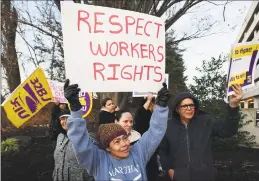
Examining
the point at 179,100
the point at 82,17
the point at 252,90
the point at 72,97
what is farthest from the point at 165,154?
the point at 252,90

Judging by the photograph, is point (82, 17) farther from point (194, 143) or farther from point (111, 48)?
point (194, 143)

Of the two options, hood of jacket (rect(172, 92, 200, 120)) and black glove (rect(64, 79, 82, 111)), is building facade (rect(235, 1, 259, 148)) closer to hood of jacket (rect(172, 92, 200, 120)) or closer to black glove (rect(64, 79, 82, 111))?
hood of jacket (rect(172, 92, 200, 120))

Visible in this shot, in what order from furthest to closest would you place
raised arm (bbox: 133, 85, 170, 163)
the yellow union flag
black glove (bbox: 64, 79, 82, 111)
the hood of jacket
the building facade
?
1. the building facade
2. the yellow union flag
3. the hood of jacket
4. raised arm (bbox: 133, 85, 170, 163)
5. black glove (bbox: 64, 79, 82, 111)

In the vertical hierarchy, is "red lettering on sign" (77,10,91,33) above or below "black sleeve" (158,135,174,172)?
above

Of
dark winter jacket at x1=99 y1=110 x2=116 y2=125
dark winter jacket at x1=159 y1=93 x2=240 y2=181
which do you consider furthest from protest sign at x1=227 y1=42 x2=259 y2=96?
dark winter jacket at x1=99 y1=110 x2=116 y2=125

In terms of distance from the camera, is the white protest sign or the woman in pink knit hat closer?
the woman in pink knit hat

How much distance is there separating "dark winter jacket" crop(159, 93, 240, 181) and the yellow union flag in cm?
205

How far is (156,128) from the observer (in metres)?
2.49

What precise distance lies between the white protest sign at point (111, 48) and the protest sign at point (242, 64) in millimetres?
578

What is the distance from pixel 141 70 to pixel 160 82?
187 mm

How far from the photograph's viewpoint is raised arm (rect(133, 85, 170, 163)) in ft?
8.16

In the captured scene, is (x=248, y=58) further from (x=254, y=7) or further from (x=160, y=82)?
(x=254, y=7)

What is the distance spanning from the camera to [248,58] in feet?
9.70

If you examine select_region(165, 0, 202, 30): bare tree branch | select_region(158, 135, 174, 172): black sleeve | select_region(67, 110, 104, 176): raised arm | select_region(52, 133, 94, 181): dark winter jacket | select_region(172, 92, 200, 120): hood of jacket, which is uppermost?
select_region(165, 0, 202, 30): bare tree branch
